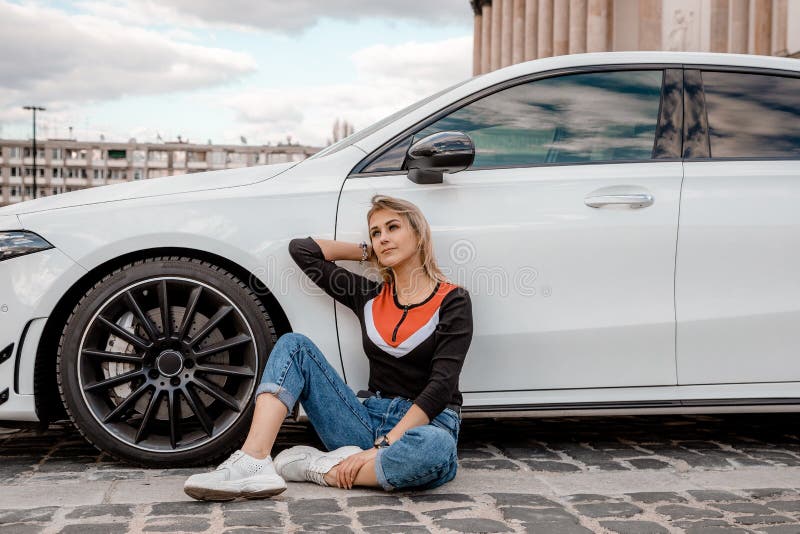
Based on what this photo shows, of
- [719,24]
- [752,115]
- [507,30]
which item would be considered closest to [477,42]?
[507,30]

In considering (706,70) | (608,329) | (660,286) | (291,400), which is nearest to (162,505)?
(291,400)

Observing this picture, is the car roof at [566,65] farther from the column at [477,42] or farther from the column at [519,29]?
the column at [477,42]

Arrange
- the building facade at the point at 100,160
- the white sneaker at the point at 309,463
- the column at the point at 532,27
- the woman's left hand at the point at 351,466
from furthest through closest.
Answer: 1. the building facade at the point at 100,160
2. the column at the point at 532,27
3. the white sneaker at the point at 309,463
4. the woman's left hand at the point at 351,466

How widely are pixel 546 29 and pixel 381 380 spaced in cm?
3470

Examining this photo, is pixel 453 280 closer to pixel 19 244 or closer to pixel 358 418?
pixel 358 418

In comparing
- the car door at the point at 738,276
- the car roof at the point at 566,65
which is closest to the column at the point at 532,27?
the car roof at the point at 566,65

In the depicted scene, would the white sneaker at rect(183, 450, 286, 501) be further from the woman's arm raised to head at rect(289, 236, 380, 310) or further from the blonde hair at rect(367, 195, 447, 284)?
the blonde hair at rect(367, 195, 447, 284)

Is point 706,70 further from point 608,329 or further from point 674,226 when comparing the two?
point 608,329

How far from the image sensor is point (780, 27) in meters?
18.8

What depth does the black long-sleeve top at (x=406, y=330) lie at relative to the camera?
3.55m

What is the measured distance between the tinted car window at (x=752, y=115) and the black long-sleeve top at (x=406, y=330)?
1.44 metres

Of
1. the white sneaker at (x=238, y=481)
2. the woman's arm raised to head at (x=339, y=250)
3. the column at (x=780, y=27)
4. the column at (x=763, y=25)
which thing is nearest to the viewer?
the white sneaker at (x=238, y=481)

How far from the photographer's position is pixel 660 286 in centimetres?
388

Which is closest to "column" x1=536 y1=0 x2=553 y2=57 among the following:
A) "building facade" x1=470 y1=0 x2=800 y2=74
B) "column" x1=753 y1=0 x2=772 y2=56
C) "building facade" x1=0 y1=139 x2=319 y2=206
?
"building facade" x1=470 y1=0 x2=800 y2=74
